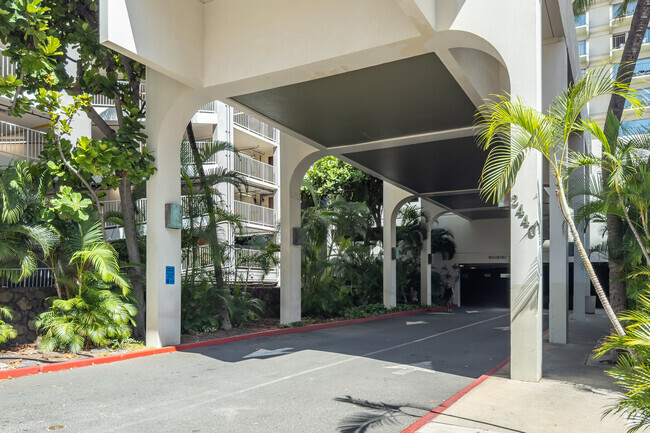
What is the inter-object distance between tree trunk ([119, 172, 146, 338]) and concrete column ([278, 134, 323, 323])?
205 inches

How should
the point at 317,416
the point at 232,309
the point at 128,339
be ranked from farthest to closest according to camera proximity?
1. the point at 232,309
2. the point at 128,339
3. the point at 317,416

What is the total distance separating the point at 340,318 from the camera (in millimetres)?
20469

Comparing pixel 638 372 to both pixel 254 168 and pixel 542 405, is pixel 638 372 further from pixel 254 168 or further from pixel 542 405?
pixel 254 168

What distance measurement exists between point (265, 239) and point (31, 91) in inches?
344

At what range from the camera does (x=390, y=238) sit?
26031mm

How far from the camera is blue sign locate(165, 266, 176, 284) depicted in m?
12.3

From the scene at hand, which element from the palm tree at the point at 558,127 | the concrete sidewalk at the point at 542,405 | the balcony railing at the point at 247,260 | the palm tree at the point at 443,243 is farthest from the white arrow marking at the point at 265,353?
the palm tree at the point at 443,243

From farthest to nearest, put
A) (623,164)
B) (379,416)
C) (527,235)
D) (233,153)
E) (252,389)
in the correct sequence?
(233,153) → (623,164) → (527,235) → (252,389) → (379,416)

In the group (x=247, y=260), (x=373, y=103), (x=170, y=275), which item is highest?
(x=373, y=103)

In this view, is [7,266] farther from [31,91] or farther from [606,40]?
[606,40]

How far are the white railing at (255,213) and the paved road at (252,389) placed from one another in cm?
1527

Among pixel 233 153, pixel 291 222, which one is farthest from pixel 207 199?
pixel 233 153

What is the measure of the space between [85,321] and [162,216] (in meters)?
2.80

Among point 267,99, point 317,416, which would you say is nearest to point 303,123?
point 267,99
